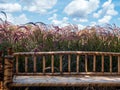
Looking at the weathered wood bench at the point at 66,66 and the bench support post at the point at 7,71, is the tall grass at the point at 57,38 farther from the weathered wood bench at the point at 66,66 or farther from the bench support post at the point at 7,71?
the bench support post at the point at 7,71

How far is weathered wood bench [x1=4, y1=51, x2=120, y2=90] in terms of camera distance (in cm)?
623

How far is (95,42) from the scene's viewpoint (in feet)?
23.5

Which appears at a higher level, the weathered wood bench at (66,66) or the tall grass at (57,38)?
the tall grass at (57,38)

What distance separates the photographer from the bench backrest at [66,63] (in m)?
6.37

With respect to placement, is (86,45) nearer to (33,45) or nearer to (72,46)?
(72,46)

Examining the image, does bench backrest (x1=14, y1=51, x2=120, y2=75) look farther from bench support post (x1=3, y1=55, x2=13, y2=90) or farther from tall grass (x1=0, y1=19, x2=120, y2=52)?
bench support post (x1=3, y1=55, x2=13, y2=90)

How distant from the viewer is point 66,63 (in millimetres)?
6707

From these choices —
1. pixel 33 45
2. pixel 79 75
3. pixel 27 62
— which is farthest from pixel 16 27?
pixel 79 75

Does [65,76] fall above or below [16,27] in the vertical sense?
below

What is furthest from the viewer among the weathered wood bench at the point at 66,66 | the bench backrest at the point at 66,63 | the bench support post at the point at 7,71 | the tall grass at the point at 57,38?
the tall grass at the point at 57,38

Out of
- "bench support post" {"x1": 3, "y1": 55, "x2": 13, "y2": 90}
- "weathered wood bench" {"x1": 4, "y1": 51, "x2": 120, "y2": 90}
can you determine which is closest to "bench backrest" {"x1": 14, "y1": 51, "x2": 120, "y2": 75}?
"weathered wood bench" {"x1": 4, "y1": 51, "x2": 120, "y2": 90}

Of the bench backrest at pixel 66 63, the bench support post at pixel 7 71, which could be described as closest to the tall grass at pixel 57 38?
the bench backrest at pixel 66 63

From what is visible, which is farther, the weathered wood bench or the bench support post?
the weathered wood bench

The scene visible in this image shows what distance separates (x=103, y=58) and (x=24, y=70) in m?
1.29
